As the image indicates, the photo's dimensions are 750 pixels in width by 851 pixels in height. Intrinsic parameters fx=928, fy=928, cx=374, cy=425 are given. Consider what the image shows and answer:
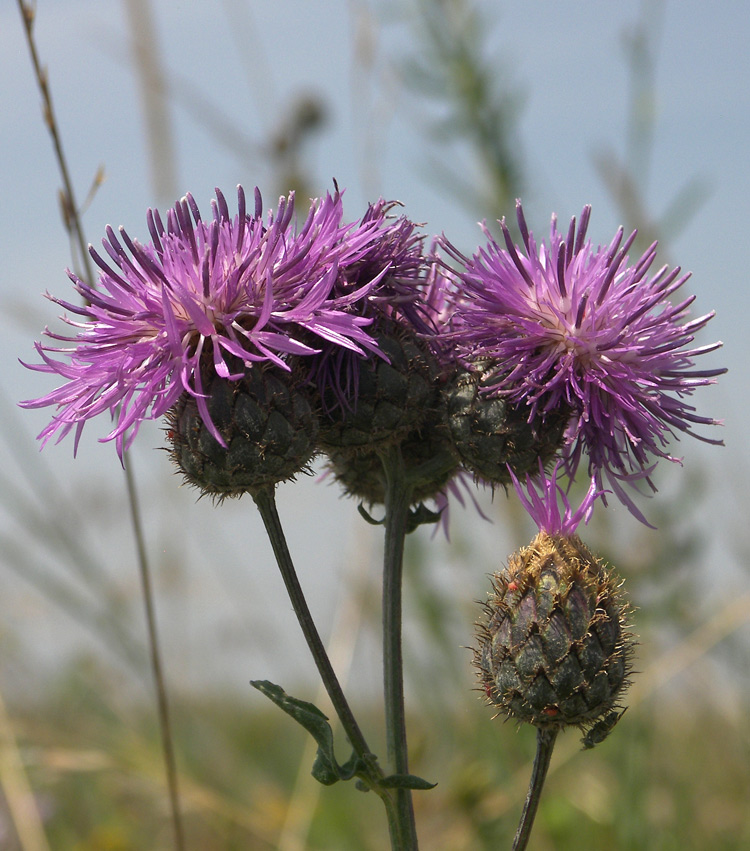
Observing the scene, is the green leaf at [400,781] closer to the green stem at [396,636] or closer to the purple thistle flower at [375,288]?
the green stem at [396,636]

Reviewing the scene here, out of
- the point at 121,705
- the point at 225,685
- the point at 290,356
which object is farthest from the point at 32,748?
the point at 225,685

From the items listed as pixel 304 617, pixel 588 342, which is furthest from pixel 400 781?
pixel 588 342

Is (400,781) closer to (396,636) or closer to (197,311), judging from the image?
(396,636)

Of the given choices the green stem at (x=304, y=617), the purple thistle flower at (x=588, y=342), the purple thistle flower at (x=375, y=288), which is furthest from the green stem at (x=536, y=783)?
the purple thistle flower at (x=375, y=288)

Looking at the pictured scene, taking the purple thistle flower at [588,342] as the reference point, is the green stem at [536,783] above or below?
below

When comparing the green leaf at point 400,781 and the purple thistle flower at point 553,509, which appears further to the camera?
the purple thistle flower at point 553,509

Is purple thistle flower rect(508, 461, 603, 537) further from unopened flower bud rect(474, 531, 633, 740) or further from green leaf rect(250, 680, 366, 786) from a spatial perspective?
green leaf rect(250, 680, 366, 786)

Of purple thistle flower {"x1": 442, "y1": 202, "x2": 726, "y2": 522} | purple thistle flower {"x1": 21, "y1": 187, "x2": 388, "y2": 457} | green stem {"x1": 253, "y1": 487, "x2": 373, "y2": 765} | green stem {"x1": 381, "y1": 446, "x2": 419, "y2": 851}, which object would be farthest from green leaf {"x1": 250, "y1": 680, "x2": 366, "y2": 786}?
purple thistle flower {"x1": 442, "y1": 202, "x2": 726, "y2": 522}
